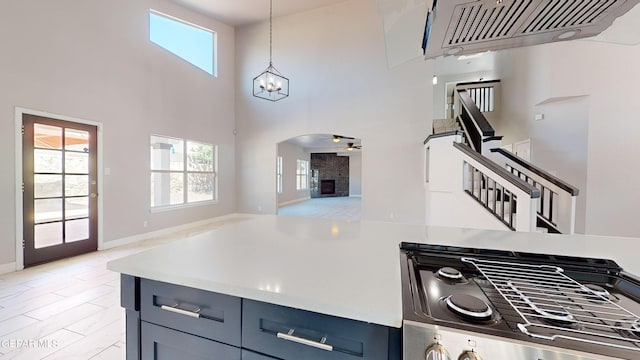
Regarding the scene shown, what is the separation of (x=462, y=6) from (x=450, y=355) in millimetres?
1061

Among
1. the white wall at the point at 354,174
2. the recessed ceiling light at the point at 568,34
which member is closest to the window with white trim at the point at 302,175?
the white wall at the point at 354,174

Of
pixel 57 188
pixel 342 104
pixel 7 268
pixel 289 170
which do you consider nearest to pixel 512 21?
pixel 57 188

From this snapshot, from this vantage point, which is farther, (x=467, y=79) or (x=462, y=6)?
(x=467, y=79)

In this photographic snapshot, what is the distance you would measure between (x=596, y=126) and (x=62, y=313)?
270 inches

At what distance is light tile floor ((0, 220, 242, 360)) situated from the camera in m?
1.96

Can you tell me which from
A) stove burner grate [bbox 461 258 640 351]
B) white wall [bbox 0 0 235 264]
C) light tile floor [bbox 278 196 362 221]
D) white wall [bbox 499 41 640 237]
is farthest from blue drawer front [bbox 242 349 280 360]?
light tile floor [bbox 278 196 362 221]

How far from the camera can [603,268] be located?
0.92 m

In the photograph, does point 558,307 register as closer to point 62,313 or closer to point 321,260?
point 321,260

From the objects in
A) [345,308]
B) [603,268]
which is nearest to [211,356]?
[345,308]

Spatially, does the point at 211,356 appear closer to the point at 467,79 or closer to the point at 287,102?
the point at 287,102

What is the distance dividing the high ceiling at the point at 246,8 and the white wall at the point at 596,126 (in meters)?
4.82

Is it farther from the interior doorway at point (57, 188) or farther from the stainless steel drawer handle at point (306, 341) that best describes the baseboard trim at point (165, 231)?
the stainless steel drawer handle at point (306, 341)

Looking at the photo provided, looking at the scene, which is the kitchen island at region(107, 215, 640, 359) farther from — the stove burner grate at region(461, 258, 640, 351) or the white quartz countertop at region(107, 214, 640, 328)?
the stove burner grate at region(461, 258, 640, 351)

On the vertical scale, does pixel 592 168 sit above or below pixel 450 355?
above
